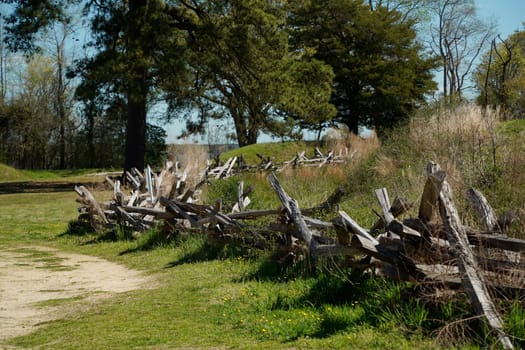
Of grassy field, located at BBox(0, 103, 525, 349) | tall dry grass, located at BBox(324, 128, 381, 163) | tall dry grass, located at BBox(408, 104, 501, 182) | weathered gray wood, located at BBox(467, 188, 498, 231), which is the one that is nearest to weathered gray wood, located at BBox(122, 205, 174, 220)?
grassy field, located at BBox(0, 103, 525, 349)

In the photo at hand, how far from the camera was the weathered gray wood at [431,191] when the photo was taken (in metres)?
4.80

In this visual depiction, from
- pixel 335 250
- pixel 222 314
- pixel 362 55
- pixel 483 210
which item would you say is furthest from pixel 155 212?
pixel 362 55

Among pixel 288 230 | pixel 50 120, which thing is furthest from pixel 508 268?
pixel 50 120

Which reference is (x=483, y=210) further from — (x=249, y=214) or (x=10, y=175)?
(x=10, y=175)

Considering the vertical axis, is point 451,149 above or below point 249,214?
above

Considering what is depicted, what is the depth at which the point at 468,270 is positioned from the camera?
466 centimetres

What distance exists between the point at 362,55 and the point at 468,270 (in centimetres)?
3633

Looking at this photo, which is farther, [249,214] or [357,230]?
[249,214]

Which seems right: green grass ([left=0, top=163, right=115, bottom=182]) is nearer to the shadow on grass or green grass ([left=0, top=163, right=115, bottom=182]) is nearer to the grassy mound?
the grassy mound

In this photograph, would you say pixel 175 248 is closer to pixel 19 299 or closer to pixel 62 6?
pixel 19 299

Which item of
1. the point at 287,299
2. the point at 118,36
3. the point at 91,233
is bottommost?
the point at 91,233

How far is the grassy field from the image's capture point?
4.88m

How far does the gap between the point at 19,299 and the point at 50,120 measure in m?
37.2

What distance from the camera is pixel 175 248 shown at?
1084 centimetres
